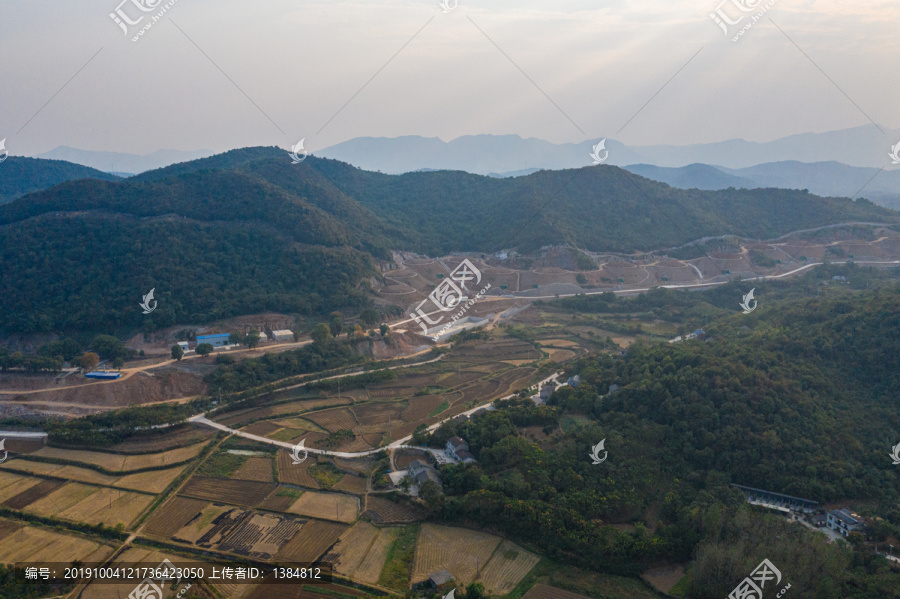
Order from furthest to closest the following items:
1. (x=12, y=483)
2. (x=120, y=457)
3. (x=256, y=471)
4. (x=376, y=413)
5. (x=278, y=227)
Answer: (x=278, y=227)
(x=376, y=413)
(x=120, y=457)
(x=256, y=471)
(x=12, y=483)

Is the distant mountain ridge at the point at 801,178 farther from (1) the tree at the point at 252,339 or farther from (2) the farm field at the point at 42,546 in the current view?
(2) the farm field at the point at 42,546

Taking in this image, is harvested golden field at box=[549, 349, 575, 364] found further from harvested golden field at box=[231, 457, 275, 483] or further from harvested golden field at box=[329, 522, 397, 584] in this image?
harvested golden field at box=[329, 522, 397, 584]

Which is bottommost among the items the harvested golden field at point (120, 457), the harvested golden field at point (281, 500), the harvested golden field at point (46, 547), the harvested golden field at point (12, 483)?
the harvested golden field at point (46, 547)

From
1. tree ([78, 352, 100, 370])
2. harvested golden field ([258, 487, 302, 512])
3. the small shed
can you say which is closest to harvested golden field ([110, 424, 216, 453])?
harvested golden field ([258, 487, 302, 512])

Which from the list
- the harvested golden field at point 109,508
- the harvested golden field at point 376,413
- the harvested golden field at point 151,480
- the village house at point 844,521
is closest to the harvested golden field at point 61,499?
Result: the harvested golden field at point 109,508

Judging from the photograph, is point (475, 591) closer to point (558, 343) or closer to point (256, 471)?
point (256, 471)

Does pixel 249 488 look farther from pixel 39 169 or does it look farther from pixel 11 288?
pixel 39 169

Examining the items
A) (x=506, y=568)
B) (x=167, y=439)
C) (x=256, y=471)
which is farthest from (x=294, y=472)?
(x=506, y=568)
